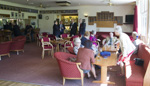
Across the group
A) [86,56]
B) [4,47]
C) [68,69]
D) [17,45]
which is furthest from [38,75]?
[17,45]

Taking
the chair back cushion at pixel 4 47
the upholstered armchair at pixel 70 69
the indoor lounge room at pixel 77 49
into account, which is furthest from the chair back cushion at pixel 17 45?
the upholstered armchair at pixel 70 69

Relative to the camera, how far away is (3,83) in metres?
4.18

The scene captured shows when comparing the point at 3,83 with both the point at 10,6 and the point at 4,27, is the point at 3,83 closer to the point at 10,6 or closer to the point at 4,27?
the point at 4,27

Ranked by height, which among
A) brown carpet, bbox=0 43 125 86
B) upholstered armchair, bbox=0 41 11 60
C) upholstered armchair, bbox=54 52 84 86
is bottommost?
brown carpet, bbox=0 43 125 86

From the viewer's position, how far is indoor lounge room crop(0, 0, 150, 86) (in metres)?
3.84

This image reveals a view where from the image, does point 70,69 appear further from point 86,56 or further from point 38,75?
point 38,75

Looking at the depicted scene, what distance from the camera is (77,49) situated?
4.61 meters

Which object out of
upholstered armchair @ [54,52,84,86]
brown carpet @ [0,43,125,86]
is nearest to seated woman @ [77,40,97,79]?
upholstered armchair @ [54,52,84,86]

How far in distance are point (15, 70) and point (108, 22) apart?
991 cm

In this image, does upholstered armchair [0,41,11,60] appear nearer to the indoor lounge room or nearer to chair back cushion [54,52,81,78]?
the indoor lounge room

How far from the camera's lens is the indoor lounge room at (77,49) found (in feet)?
12.6

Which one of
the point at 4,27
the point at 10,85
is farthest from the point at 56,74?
the point at 4,27

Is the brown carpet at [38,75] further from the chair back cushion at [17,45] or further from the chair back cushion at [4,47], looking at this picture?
the chair back cushion at [17,45]

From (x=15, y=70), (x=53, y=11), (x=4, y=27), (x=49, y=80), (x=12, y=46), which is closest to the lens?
(x=49, y=80)
